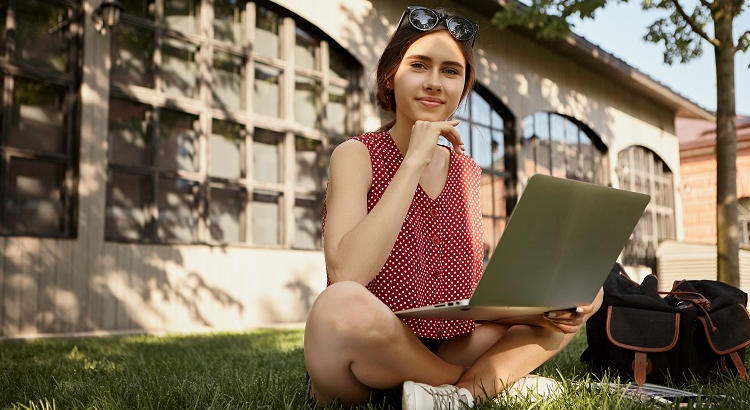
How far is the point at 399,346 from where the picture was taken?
1.71 metres

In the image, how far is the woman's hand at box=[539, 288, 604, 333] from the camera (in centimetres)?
182

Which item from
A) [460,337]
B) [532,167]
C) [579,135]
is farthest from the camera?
[579,135]

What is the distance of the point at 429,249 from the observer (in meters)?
2.03

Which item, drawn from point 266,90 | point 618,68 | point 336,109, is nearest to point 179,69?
point 266,90

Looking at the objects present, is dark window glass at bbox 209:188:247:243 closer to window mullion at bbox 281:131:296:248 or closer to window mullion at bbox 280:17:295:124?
window mullion at bbox 281:131:296:248

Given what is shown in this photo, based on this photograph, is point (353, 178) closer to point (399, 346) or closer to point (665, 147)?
point (399, 346)

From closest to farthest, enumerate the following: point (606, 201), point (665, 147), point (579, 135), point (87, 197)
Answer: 1. point (606, 201)
2. point (87, 197)
3. point (579, 135)
4. point (665, 147)

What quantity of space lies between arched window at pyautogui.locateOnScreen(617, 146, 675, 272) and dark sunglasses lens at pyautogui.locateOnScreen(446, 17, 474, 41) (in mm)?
12633

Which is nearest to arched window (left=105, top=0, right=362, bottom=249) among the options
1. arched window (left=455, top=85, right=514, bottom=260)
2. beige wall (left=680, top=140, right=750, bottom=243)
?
arched window (left=455, top=85, right=514, bottom=260)

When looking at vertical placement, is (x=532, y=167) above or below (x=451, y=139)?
above

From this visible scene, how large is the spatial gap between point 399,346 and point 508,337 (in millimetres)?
453

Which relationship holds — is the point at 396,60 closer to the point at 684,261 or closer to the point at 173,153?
the point at 173,153

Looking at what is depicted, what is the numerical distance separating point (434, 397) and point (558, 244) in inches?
19.3

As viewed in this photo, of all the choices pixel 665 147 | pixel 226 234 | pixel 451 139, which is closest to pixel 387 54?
pixel 451 139
